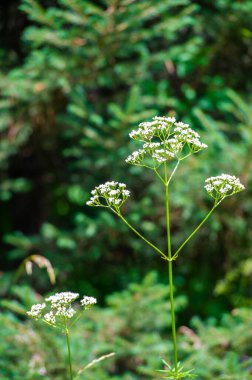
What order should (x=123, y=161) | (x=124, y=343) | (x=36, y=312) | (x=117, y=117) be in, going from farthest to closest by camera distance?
(x=123, y=161) → (x=117, y=117) → (x=124, y=343) → (x=36, y=312)

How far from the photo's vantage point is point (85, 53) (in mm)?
3270

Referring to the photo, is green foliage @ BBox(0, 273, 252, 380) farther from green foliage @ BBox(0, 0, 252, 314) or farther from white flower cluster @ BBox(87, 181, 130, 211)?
white flower cluster @ BBox(87, 181, 130, 211)

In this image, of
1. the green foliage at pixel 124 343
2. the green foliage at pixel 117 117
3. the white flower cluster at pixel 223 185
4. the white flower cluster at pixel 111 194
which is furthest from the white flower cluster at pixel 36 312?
the green foliage at pixel 117 117

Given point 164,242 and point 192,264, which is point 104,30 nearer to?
point 164,242

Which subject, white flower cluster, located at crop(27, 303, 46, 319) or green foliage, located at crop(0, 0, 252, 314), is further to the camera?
green foliage, located at crop(0, 0, 252, 314)

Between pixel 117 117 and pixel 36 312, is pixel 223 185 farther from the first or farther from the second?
pixel 117 117

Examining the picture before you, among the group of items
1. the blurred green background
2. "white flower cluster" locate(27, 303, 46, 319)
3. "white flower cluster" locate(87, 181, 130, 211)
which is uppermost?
the blurred green background

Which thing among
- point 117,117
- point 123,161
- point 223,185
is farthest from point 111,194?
point 123,161

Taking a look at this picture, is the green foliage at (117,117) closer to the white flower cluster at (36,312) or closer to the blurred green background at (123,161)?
the blurred green background at (123,161)

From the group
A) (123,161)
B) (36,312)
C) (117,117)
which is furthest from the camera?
(123,161)

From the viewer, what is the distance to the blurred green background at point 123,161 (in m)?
2.80

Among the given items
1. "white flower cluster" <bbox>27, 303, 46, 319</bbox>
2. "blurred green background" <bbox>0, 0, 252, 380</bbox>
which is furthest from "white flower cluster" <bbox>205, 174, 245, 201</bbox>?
"blurred green background" <bbox>0, 0, 252, 380</bbox>

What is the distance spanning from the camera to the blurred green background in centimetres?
280

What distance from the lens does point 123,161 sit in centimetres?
336
